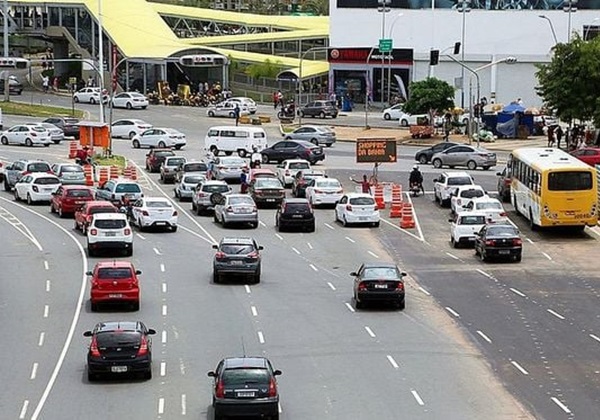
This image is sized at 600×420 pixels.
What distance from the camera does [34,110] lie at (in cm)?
10881

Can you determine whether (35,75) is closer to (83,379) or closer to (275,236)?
(275,236)

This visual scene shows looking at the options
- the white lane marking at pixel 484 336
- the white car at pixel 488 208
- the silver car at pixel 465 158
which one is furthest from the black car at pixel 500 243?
the silver car at pixel 465 158

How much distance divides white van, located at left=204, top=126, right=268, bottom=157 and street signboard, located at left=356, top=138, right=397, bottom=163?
1407 centimetres

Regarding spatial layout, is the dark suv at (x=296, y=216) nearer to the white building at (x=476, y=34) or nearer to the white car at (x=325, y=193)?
the white car at (x=325, y=193)

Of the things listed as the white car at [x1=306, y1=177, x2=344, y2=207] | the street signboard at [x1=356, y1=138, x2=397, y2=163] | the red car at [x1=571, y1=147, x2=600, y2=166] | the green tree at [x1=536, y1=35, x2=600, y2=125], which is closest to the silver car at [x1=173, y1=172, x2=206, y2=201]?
the white car at [x1=306, y1=177, x2=344, y2=207]

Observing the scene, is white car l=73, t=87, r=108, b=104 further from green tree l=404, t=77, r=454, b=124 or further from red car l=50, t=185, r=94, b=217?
red car l=50, t=185, r=94, b=217

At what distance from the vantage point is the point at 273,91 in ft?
431

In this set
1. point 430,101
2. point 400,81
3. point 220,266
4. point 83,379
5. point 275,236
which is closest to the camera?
point 83,379

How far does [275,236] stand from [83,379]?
76.7 ft

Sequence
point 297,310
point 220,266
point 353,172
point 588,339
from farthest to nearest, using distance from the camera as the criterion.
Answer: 1. point 353,172
2. point 220,266
3. point 297,310
4. point 588,339

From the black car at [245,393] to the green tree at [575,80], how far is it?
59836 millimetres

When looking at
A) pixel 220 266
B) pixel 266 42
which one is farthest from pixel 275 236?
pixel 266 42

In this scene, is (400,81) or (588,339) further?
(400,81)

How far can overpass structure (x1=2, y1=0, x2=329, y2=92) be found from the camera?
127m
